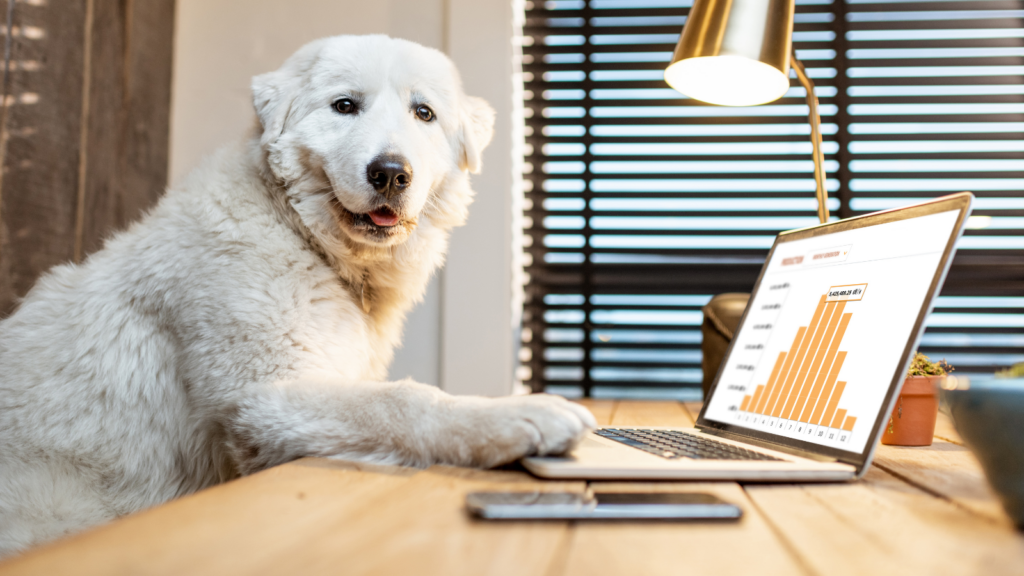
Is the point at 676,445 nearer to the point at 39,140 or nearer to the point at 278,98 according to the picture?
the point at 278,98

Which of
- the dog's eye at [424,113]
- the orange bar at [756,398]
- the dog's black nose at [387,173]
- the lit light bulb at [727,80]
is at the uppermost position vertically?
the lit light bulb at [727,80]

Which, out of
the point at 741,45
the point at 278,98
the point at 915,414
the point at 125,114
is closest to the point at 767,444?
the point at 915,414

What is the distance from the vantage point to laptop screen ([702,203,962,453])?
76 centimetres

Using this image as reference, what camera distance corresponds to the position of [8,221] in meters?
1.87

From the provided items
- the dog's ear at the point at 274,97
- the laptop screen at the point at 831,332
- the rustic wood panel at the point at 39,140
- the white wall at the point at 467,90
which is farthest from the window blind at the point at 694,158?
the rustic wood panel at the point at 39,140

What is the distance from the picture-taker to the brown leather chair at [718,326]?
1833 mm

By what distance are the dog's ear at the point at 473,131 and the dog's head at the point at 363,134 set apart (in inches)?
1.7

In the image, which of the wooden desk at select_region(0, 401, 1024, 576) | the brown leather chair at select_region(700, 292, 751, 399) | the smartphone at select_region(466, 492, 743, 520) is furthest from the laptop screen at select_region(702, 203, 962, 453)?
the brown leather chair at select_region(700, 292, 751, 399)

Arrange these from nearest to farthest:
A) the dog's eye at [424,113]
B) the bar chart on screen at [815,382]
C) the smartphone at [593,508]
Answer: the smartphone at [593,508], the bar chart on screen at [815,382], the dog's eye at [424,113]

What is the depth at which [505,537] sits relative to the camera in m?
0.47

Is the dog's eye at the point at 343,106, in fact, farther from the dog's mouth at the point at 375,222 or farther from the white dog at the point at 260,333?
the dog's mouth at the point at 375,222

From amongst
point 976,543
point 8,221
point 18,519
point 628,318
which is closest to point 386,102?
point 18,519

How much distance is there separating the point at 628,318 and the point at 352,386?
191 cm

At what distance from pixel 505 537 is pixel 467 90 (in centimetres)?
233
